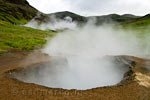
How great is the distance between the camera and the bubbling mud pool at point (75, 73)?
11469 mm

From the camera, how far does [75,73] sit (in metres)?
15.2

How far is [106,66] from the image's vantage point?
1559 centimetres

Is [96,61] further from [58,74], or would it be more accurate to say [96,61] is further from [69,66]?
[58,74]

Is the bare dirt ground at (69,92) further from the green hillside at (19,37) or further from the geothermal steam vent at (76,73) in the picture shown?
the green hillside at (19,37)

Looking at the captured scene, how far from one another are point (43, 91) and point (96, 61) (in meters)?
11.1

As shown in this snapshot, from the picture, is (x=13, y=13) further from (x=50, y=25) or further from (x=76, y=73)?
(x=76, y=73)

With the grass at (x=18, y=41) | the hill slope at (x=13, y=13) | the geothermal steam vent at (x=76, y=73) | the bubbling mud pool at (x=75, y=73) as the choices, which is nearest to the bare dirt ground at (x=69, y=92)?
the bubbling mud pool at (x=75, y=73)

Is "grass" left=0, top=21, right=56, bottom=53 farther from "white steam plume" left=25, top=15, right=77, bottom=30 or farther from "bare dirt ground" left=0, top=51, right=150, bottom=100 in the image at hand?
"white steam plume" left=25, top=15, right=77, bottom=30

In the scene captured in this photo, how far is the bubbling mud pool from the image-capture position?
11.5m

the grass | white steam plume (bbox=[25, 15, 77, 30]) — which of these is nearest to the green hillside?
the grass

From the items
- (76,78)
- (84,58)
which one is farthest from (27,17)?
(76,78)

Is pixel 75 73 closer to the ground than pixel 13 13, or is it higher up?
closer to the ground

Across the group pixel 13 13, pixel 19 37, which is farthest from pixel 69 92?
pixel 13 13

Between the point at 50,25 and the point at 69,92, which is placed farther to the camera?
the point at 50,25
